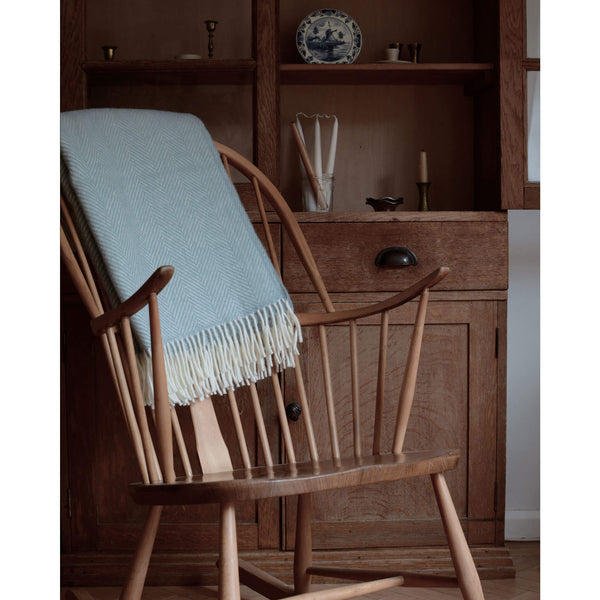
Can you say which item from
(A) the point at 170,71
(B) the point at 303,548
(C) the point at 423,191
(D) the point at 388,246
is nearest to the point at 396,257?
(D) the point at 388,246

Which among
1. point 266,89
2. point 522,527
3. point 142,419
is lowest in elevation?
point 522,527

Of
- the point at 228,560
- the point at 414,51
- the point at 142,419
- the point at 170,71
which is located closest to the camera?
the point at 228,560

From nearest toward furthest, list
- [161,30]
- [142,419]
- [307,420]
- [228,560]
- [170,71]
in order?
[228,560]
[142,419]
[307,420]
[170,71]
[161,30]

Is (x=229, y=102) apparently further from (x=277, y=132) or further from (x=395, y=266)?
(x=395, y=266)

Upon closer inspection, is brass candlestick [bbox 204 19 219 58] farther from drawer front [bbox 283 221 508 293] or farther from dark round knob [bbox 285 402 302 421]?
dark round knob [bbox 285 402 302 421]

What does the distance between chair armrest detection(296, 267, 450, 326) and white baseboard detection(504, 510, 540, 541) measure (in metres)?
1.09

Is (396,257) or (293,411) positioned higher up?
(396,257)

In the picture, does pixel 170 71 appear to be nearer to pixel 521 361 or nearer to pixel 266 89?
pixel 266 89

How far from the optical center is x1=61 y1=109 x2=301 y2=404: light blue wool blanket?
1.34 metres

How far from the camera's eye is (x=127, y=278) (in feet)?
4.34

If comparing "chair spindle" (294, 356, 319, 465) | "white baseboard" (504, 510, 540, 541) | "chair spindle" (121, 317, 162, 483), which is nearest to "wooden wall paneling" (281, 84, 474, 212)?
"chair spindle" (294, 356, 319, 465)

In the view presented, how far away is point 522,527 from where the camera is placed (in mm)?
2176

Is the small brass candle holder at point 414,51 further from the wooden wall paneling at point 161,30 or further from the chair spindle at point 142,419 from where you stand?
the chair spindle at point 142,419

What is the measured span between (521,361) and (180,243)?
1.24 metres
